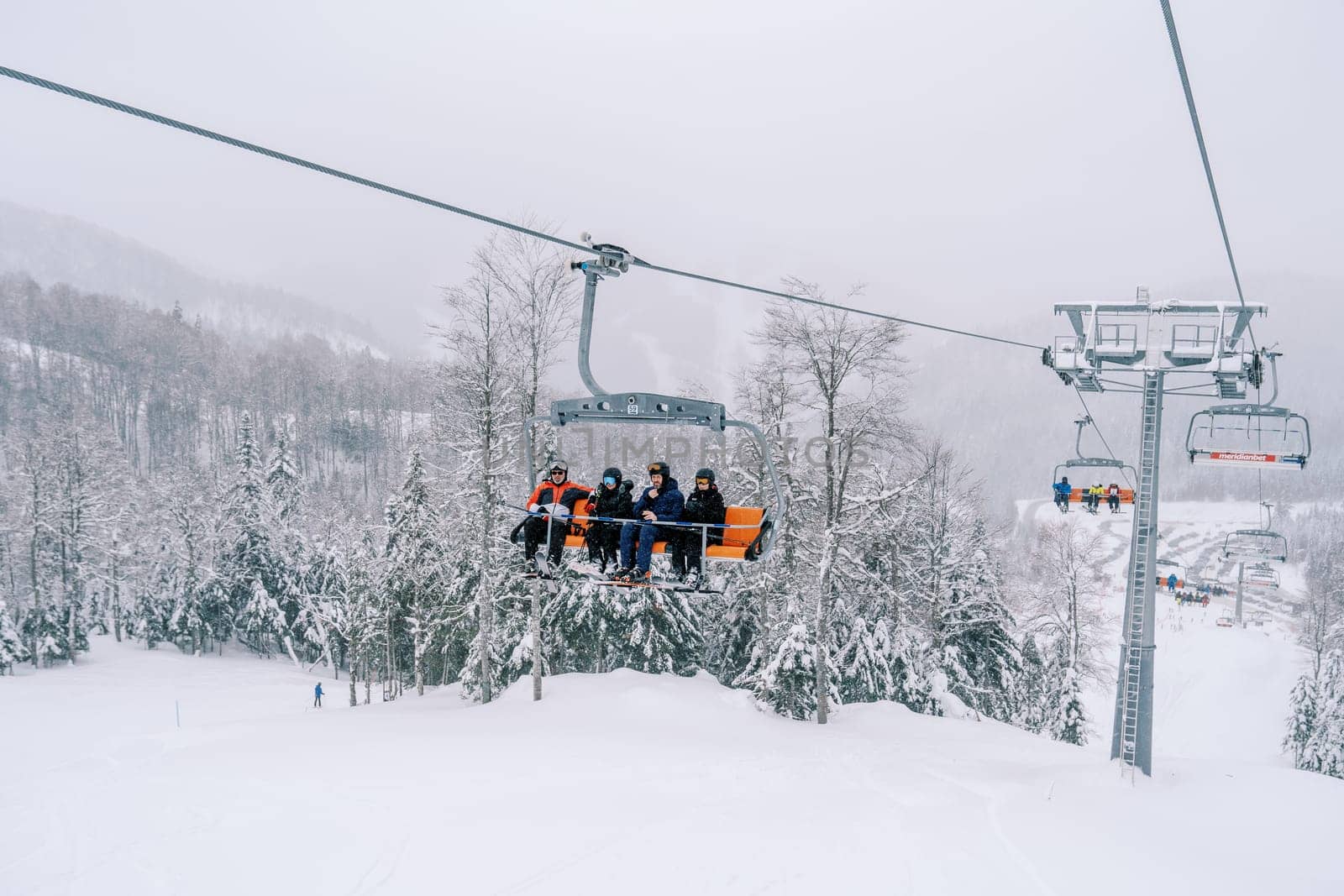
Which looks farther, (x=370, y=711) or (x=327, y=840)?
(x=370, y=711)

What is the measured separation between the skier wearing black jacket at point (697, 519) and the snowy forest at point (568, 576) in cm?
223

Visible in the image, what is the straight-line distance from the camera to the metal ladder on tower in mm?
11922

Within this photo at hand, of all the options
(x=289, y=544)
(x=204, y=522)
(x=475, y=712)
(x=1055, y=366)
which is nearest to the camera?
A: (x=1055, y=366)

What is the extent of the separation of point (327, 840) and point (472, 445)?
10999 mm

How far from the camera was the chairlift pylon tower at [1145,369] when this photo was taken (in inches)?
468

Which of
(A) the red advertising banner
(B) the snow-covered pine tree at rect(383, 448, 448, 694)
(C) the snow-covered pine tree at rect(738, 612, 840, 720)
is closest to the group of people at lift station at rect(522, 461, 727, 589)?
(C) the snow-covered pine tree at rect(738, 612, 840, 720)

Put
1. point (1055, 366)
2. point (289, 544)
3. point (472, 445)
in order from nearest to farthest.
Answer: point (1055, 366) → point (472, 445) → point (289, 544)

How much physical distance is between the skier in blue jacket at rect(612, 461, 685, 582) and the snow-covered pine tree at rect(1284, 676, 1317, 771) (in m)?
37.6

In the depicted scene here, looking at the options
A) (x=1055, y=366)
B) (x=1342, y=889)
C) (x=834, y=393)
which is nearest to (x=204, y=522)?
(x=834, y=393)

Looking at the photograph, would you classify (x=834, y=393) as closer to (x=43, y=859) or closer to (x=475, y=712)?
(x=475, y=712)

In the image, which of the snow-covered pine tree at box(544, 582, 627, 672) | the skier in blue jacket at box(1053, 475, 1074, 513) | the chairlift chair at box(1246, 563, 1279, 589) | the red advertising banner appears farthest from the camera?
the chairlift chair at box(1246, 563, 1279, 589)

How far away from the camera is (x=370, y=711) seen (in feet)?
63.2

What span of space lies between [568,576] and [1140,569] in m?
15.5

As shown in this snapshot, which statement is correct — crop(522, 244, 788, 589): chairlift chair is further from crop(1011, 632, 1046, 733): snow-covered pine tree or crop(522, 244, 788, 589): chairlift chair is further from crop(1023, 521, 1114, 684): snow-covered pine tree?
crop(1011, 632, 1046, 733): snow-covered pine tree
